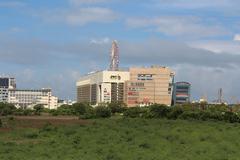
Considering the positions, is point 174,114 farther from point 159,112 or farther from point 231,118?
point 231,118

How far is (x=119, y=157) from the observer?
23.6 meters

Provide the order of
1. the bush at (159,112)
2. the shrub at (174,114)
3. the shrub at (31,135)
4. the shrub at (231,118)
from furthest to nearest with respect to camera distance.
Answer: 1. the bush at (159,112)
2. the shrub at (174,114)
3. the shrub at (231,118)
4. the shrub at (31,135)

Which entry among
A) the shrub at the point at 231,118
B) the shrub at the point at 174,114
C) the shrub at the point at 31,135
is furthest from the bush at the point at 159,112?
the shrub at the point at 31,135

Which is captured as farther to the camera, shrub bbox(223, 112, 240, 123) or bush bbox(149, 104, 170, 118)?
bush bbox(149, 104, 170, 118)

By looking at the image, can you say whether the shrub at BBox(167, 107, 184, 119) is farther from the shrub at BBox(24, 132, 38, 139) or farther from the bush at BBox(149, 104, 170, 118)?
the shrub at BBox(24, 132, 38, 139)

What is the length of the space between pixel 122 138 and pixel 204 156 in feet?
39.5

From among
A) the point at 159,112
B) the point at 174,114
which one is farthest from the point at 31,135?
the point at 159,112

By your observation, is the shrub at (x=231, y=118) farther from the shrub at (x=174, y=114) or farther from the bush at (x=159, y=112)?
the bush at (x=159, y=112)

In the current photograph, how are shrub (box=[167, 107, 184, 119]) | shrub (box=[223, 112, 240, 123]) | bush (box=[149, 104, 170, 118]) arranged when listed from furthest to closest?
bush (box=[149, 104, 170, 118]) → shrub (box=[167, 107, 184, 119]) → shrub (box=[223, 112, 240, 123])

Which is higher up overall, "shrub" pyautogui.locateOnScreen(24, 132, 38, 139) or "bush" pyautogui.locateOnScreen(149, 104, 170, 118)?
"bush" pyautogui.locateOnScreen(149, 104, 170, 118)

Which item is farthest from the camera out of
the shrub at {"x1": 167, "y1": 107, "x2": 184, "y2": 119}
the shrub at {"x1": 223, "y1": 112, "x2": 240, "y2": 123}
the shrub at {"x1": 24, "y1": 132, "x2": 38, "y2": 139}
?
the shrub at {"x1": 167, "y1": 107, "x2": 184, "y2": 119}

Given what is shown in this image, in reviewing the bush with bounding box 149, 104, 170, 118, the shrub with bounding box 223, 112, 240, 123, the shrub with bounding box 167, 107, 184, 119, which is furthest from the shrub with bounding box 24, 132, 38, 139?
the bush with bounding box 149, 104, 170, 118

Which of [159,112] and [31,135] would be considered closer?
[31,135]

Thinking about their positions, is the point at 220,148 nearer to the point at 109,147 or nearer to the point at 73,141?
the point at 109,147
